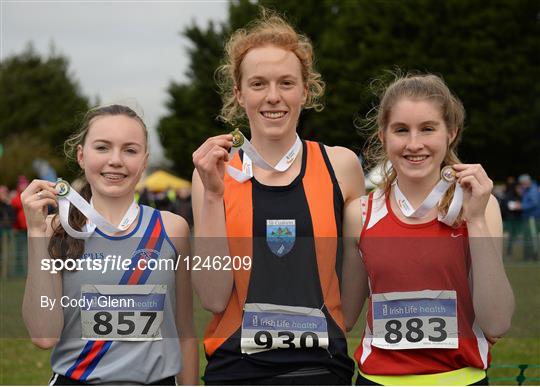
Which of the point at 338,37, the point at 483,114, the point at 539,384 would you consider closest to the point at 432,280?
the point at 539,384

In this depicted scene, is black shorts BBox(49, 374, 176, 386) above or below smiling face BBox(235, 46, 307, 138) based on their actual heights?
below

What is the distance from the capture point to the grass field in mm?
7020

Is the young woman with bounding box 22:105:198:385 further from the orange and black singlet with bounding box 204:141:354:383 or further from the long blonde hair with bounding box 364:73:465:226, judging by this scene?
the long blonde hair with bounding box 364:73:465:226

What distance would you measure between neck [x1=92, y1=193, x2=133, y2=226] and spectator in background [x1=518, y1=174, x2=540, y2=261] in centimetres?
1427

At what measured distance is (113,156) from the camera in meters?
3.51

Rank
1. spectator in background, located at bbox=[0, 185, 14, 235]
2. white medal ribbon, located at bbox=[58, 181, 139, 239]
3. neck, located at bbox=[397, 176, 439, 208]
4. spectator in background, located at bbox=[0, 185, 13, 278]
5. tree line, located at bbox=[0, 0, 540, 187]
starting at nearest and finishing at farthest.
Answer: white medal ribbon, located at bbox=[58, 181, 139, 239], neck, located at bbox=[397, 176, 439, 208], spectator in background, located at bbox=[0, 185, 13, 278], spectator in background, located at bbox=[0, 185, 14, 235], tree line, located at bbox=[0, 0, 540, 187]

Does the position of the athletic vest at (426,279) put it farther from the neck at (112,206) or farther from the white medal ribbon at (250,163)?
the neck at (112,206)

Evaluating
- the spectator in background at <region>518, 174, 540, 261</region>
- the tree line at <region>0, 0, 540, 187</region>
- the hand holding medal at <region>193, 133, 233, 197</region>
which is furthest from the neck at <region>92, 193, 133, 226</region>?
the tree line at <region>0, 0, 540, 187</region>

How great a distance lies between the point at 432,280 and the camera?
3350 mm

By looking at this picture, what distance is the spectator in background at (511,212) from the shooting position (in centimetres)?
1684

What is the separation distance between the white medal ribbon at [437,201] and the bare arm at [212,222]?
750 millimetres

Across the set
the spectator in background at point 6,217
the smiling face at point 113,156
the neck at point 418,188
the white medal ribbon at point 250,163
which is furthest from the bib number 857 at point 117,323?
the spectator in background at point 6,217

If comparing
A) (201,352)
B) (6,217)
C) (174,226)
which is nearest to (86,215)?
(174,226)

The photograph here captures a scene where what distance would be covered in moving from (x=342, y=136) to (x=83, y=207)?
33.4m
